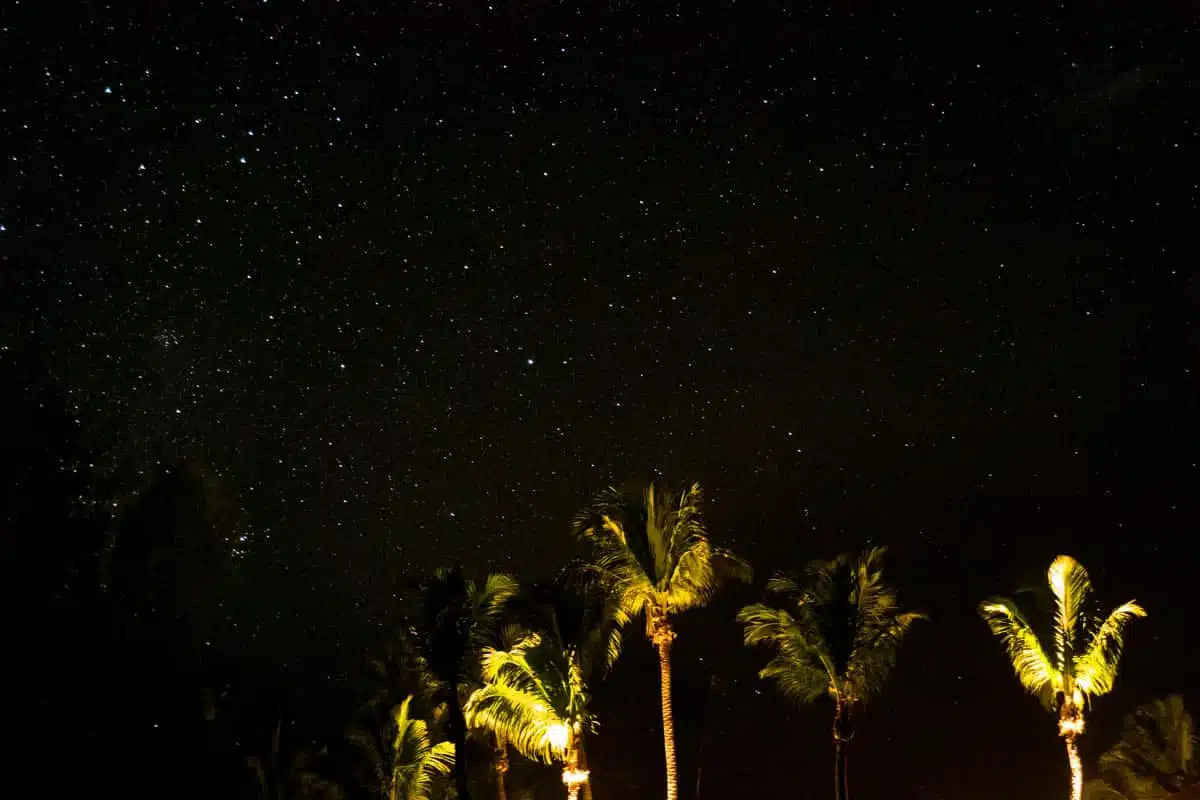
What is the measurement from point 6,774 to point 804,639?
11818 mm

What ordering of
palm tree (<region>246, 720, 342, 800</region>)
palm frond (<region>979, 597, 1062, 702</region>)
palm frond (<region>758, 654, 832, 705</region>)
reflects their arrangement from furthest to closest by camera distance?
palm tree (<region>246, 720, 342, 800</region>) → palm frond (<region>979, 597, 1062, 702</region>) → palm frond (<region>758, 654, 832, 705</region>)

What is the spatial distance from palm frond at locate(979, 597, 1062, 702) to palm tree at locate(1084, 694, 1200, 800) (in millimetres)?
13069

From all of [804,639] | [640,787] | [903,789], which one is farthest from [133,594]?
[903,789]

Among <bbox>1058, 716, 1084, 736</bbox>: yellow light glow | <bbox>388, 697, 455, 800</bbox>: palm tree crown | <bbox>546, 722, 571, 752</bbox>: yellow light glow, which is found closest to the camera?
<bbox>546, 722, 571, 752</bbox>: yellow light glow

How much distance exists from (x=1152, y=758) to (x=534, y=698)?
23105 mm

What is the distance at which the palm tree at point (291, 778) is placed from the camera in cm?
2481

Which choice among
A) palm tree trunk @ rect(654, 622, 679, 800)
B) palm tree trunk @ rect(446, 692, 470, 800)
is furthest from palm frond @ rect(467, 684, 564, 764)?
palm tree trunk @ rect(654, 622, 679, 800)

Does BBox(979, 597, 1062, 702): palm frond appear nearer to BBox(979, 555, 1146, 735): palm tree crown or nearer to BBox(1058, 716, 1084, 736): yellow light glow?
BBox(979, 555, 1146, 735): palm tree crown

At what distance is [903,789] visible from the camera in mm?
48125

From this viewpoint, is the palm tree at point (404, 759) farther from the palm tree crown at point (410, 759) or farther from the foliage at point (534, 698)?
the foliage at point (534, 698)

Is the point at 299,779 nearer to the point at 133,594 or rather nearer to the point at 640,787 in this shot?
the point at 133,594

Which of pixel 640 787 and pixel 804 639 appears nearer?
pixel 804 639

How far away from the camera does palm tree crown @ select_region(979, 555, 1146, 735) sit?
17578 mm

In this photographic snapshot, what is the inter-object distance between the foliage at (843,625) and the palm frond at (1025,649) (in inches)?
110
